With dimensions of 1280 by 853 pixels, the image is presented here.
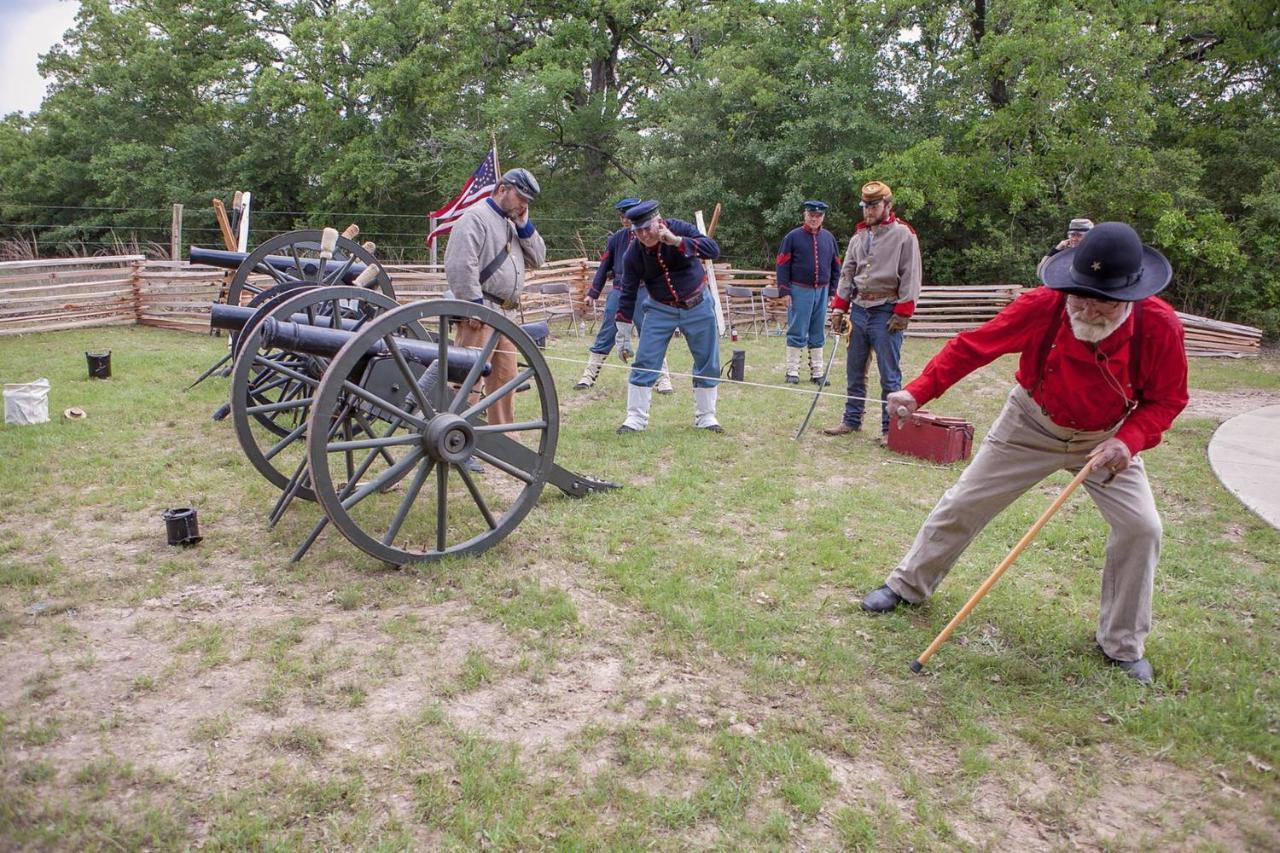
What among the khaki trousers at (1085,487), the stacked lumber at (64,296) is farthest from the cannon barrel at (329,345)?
the stacked lumber at (64,296)

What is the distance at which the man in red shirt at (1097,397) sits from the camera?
10.5 feet

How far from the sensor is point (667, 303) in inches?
288

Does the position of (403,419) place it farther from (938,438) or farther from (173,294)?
(173,294)

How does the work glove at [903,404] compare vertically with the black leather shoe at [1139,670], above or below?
above

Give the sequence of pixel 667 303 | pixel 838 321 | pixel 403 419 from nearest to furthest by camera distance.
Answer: pixel 403 419
pixel 667 303
pixel 838 321

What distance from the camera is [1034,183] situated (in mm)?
18156

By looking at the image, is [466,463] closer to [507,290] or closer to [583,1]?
[507,290]

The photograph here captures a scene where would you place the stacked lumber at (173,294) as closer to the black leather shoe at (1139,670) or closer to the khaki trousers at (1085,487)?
the khaki trousers at (1085,487)

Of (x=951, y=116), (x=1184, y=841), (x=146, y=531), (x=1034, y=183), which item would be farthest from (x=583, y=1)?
(x=1184, y=841)

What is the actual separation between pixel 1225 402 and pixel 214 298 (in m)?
14.0

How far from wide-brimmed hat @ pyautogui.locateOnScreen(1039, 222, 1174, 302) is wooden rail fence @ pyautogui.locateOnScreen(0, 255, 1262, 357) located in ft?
29.5

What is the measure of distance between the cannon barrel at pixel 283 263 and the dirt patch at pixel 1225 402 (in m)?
8.13

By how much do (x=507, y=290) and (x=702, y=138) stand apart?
50.4 feet

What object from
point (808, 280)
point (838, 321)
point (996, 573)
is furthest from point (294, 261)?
point (996, 573)
